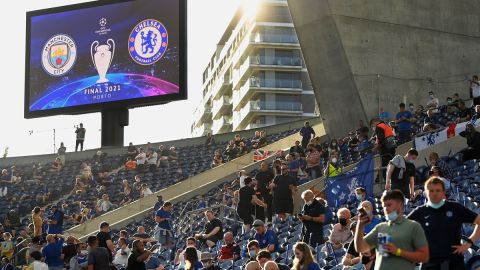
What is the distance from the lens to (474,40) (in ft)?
89.6

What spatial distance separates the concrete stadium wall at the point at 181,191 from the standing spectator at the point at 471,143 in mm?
11068

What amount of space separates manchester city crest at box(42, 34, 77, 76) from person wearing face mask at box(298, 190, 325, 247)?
2349 centimetres

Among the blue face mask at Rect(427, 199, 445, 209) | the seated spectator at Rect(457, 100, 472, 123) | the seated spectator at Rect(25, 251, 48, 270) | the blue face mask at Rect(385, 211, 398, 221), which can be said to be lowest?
the seated spectator at Rect(25, 251, 48, 270)

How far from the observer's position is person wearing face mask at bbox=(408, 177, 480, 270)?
8.33 m

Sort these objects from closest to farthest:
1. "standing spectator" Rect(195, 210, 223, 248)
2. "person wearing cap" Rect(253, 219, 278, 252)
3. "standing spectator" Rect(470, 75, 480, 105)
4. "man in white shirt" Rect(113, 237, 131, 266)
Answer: "person wearing cap" Rect(253, 219, 278, 252)
"man in white shirt" Rect(113, 237, 131, 266)
"standing spectator" Rect(195, 210, 223, 248)
"standing spectator" Rect(470, 75, 480, 105)

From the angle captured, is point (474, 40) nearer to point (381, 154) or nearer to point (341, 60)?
point (341, 60)

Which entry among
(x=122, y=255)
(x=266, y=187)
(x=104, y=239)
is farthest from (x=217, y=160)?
(x=104, y=239)

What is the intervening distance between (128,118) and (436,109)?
15.4 metres

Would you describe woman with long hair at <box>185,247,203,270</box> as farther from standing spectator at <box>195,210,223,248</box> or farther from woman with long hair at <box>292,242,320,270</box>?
standing spectator at <box>195,210,223,248</box>

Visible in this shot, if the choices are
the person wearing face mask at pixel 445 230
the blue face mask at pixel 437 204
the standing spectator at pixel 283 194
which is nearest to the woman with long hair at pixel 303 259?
the person wearing face mask at pixel 445 230

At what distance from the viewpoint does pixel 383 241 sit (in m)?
7.96

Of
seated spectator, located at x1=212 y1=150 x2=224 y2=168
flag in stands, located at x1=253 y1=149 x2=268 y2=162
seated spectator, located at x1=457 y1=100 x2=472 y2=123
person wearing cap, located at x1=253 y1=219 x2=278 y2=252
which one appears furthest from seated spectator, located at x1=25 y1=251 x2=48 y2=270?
seated spectator, located at x1=212 y1=150 x2=224 y2=168

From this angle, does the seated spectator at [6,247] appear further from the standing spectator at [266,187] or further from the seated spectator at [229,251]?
the seated spectator at [229,251]

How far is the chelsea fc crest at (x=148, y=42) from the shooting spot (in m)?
35.2
